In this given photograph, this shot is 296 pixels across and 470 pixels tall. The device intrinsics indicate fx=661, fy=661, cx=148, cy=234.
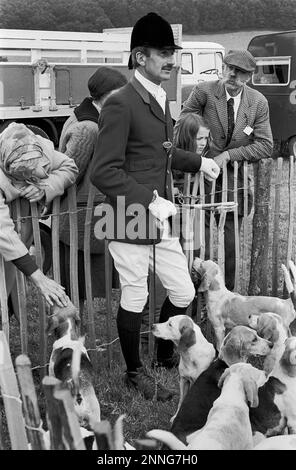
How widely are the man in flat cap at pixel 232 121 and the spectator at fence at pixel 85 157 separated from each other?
0.88 m

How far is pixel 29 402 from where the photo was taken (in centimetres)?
221

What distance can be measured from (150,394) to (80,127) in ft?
5.78

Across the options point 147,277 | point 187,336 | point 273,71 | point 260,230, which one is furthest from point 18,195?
point 273,71

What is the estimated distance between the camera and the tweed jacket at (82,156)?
430cm

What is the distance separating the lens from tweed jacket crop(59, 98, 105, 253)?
430 centimetres

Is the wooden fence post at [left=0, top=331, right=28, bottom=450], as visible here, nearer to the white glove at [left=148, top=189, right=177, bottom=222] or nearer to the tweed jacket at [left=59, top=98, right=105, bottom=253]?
the white glove at [left=148, top=189, right=177, bottom=222]

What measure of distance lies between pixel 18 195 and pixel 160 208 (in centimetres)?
81

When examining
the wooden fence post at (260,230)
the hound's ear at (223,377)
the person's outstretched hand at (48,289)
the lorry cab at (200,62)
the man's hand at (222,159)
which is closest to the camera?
the hound's ear at (223,377)

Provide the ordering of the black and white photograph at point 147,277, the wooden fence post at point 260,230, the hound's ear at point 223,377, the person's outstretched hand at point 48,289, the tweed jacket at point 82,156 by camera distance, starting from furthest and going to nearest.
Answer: the wooden fence post at point 260,230, the tweed jacket at point 82,156, the person's outstretched hand at point 48,289, the hound's ear at point 223,377, the black and white photograph at point 147,277

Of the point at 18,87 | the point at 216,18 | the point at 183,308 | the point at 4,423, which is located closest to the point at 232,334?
the point at 183,308

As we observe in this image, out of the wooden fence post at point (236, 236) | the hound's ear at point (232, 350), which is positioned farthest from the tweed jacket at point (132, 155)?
the wooden fence post at point (236, 236)

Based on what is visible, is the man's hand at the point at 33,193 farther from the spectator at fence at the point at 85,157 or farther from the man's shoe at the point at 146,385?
the man's shoe at the point at 146,385

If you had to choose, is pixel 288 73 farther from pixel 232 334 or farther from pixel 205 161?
pixel 232 334

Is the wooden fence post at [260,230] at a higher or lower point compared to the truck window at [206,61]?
lower
